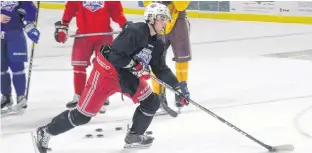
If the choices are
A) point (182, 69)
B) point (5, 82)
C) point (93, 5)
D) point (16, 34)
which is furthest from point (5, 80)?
point (182, 69)

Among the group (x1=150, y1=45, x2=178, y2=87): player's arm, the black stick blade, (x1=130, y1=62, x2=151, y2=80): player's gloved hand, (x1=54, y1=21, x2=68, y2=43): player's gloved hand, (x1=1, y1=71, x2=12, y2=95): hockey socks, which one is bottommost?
the black stick blade

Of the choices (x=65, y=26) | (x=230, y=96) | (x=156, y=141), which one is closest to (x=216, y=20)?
(x=230, y=96)

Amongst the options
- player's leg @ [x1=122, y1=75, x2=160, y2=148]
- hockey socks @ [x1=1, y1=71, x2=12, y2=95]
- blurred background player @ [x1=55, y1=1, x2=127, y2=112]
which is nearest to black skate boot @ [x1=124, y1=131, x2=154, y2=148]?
player's leg @ [x1=122, y1=75, x2=160, y2=148]

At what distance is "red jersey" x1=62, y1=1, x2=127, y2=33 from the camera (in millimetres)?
3984

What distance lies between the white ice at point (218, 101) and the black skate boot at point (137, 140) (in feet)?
0.18

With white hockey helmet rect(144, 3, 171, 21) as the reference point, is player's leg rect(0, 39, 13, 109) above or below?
below

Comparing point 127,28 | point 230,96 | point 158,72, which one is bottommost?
point 230,96

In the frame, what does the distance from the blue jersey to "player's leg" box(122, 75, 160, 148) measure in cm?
128

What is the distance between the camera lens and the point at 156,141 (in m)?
3.39

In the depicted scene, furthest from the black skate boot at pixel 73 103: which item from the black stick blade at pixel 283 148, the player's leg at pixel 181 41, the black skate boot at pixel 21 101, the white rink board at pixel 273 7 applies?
the white rink board at pixel 273 7

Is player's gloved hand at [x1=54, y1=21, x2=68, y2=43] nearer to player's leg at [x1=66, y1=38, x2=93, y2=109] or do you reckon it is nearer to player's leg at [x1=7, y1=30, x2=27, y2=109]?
player's leg at [x1=66, y1=38, x2=93, y2=109]

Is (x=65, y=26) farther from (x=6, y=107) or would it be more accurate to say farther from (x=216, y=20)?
(x=216, y=20)

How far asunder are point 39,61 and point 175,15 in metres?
2.51

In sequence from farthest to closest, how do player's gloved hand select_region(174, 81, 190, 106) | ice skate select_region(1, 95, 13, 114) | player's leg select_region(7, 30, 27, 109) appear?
ice skate select_region(1, 95, 13, 114) < player's leg select_region(7, 30, 27, 109) < player's gloved hand select_region(174, 81, 190, 106)
